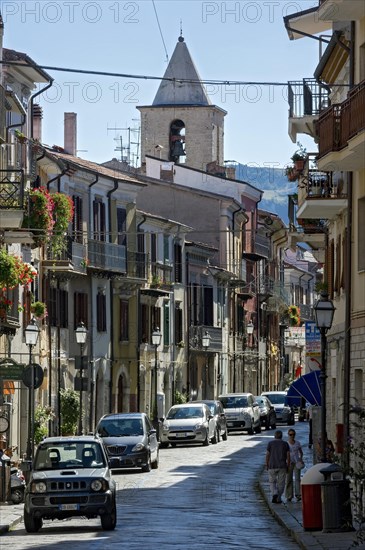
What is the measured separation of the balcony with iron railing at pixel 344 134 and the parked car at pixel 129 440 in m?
14.8

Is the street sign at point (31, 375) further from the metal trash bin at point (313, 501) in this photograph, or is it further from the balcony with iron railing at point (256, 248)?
the balcony with iron railing at point (256, 248)

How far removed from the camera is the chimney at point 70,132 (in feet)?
236

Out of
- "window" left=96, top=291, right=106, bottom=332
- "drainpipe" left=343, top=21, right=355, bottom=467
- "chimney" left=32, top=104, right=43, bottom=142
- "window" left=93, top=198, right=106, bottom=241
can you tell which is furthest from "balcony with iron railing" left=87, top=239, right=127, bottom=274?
"drainpipe" left=343, top=21, right=355, bottom=467

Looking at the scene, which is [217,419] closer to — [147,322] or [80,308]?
[80,308]

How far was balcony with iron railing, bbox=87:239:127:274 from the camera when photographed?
5966 cm

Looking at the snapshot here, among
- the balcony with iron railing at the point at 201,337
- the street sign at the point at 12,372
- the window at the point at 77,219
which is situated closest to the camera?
the street sign at the point at 12,372

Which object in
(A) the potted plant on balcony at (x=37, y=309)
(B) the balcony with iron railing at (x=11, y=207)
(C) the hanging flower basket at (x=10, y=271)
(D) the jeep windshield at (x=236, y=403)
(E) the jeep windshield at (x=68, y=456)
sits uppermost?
(B) the balcony with iron railing at (x=11, y=207)

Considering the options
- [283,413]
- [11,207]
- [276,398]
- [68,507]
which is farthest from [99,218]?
[68,507]

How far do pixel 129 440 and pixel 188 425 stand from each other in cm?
1269

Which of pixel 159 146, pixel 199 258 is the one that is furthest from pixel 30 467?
pixel 159 146

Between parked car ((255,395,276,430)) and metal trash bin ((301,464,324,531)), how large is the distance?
Result: 43650 millimetres

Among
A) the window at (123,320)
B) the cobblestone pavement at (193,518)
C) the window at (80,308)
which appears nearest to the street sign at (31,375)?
the cobblestone pavement at (193,518)

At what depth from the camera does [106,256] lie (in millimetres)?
61188

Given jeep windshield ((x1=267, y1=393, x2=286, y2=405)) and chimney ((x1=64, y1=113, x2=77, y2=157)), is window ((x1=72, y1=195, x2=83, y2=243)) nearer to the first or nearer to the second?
chimney ((x1=64, y1=113, x2=77, y2=157))
